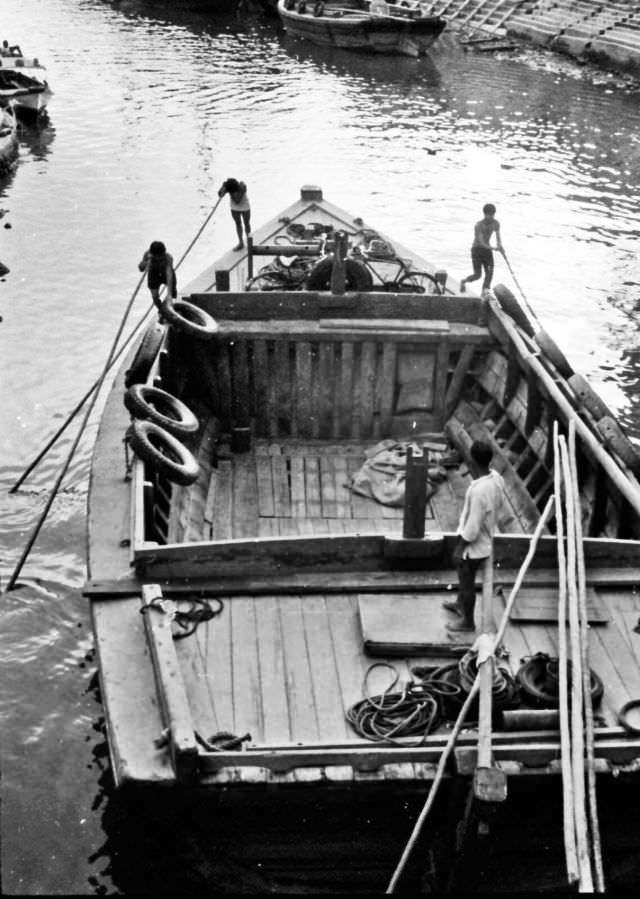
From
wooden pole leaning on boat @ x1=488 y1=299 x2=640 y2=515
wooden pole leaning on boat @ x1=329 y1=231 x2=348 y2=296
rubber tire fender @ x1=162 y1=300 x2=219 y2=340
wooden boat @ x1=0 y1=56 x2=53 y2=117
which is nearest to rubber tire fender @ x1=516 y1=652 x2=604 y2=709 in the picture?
wooden pole leaning on boat @ x1=488 y1=299 x2=640 y2=515

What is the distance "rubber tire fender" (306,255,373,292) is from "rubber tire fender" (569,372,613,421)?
3324 mm

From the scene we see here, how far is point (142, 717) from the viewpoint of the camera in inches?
223

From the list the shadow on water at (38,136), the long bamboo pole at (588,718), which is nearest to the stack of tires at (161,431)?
the long bamboo pole at (588,718)

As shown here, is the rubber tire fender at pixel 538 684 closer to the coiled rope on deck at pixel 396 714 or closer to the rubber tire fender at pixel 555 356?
the coiled rope on deck at pixel 396 714

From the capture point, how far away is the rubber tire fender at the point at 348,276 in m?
11.3

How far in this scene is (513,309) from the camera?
1035cm

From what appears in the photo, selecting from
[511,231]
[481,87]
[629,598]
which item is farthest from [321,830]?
[481,87]

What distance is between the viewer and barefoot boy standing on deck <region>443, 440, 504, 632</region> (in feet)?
21.0

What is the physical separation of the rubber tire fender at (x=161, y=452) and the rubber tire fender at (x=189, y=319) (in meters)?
1.88

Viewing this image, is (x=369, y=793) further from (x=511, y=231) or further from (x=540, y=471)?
(x=511, y=231)

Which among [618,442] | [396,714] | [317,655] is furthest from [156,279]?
[396,714]

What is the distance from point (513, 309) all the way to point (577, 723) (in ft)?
19.8

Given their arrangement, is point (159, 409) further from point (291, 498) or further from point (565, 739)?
point (565, 739)

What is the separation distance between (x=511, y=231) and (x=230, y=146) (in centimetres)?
1040
